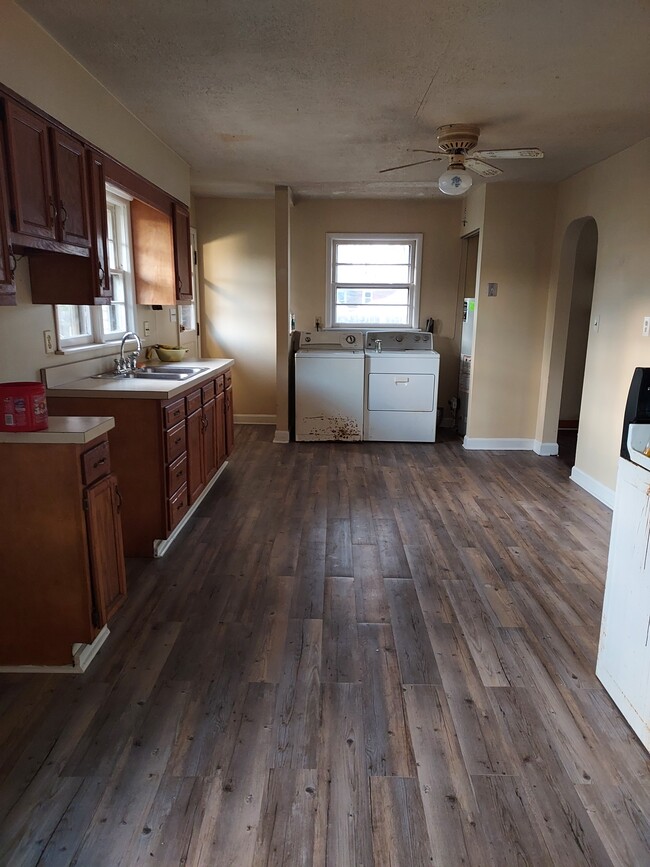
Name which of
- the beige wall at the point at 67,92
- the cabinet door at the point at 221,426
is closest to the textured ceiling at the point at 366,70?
the beige wall at the point at 67,92

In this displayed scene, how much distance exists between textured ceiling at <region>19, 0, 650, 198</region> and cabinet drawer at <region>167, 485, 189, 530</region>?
2156 mm

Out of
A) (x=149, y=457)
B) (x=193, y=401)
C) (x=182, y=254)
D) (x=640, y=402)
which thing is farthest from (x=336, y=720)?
(x=182, y=254)

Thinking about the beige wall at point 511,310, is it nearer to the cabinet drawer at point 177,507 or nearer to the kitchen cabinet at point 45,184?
the cabinet drawer at point 177,507

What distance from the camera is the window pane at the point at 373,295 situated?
6125 millimetres

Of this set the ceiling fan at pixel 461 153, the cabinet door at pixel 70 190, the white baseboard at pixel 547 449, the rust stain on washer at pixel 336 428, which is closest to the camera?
the cabinet door at pixel 70 190

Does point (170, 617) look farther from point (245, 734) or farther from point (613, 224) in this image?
point (613, 224)

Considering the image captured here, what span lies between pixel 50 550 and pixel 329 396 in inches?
148

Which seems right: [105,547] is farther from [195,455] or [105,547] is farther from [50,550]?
[195,455]

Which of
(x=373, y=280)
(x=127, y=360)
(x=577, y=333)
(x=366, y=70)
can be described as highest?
(x=366, y=70)

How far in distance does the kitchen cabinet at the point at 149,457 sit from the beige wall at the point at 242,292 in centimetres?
284

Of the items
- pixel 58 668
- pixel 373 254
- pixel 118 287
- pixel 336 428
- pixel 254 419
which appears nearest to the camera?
pixel 58 668

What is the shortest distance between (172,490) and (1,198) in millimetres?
1646

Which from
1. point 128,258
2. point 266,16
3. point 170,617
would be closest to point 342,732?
point 170,617

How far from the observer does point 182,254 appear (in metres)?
4.19
